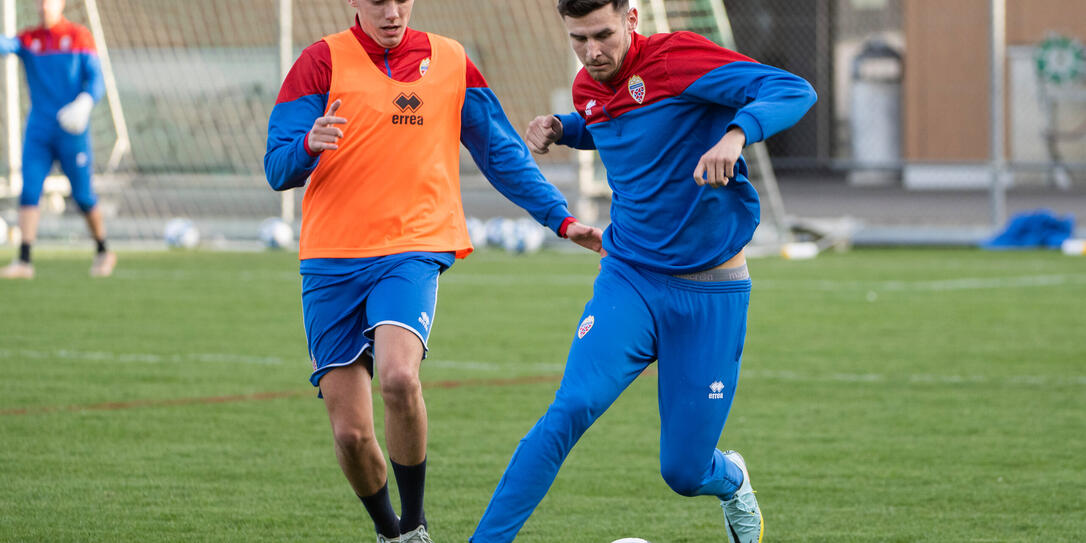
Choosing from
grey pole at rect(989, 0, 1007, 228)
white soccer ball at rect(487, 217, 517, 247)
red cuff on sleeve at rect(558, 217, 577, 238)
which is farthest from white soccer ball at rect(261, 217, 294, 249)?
red cuff on sleeve at rect(558, 217, 577, 238)

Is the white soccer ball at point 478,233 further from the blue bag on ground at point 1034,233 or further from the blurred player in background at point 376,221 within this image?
the blurred player in background at point 376,221

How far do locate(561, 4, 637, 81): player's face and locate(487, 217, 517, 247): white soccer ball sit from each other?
1229cm

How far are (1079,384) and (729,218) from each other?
4215 millimetres

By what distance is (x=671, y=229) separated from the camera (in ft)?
14.1

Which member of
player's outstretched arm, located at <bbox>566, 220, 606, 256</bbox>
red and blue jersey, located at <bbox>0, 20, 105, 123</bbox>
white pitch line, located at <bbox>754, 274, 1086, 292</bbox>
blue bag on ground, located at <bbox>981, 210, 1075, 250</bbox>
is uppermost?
player's outstretched arm, located at <bbox>566, 220, 606, 256</bbox>

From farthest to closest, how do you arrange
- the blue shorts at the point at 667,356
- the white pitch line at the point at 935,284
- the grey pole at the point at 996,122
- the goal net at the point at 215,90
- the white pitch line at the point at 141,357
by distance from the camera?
the goal net at the point at 215,90
the grey pole at the point at 996,122
the white pitch line at the point at 935,284
the white pitch line at the point at 141,357
the blue shorts at the point at 667,356

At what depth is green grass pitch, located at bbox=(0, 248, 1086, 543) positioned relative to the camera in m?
5.09

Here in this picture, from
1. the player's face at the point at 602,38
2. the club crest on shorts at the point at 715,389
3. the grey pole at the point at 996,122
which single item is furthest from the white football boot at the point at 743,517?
the grey pole at the point at 996,122

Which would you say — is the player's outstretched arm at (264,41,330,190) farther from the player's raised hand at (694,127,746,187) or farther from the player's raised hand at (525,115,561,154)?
the player's raised hand at (694,127,746,187)

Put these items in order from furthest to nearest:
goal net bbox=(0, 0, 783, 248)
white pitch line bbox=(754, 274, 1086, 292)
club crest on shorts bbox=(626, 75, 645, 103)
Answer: goal net bbox=(0, 0, 783, 248) < white pitch line bbox=(754, 274, 1086, 292) < club crest on shorts bbox=(626, 75, 645, 103)

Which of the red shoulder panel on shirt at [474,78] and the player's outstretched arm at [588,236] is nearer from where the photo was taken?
the player's outstretched arm at [588,236]

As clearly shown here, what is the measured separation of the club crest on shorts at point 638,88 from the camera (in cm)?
431

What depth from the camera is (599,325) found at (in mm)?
4223

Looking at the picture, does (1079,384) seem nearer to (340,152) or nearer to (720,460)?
(720,460)
